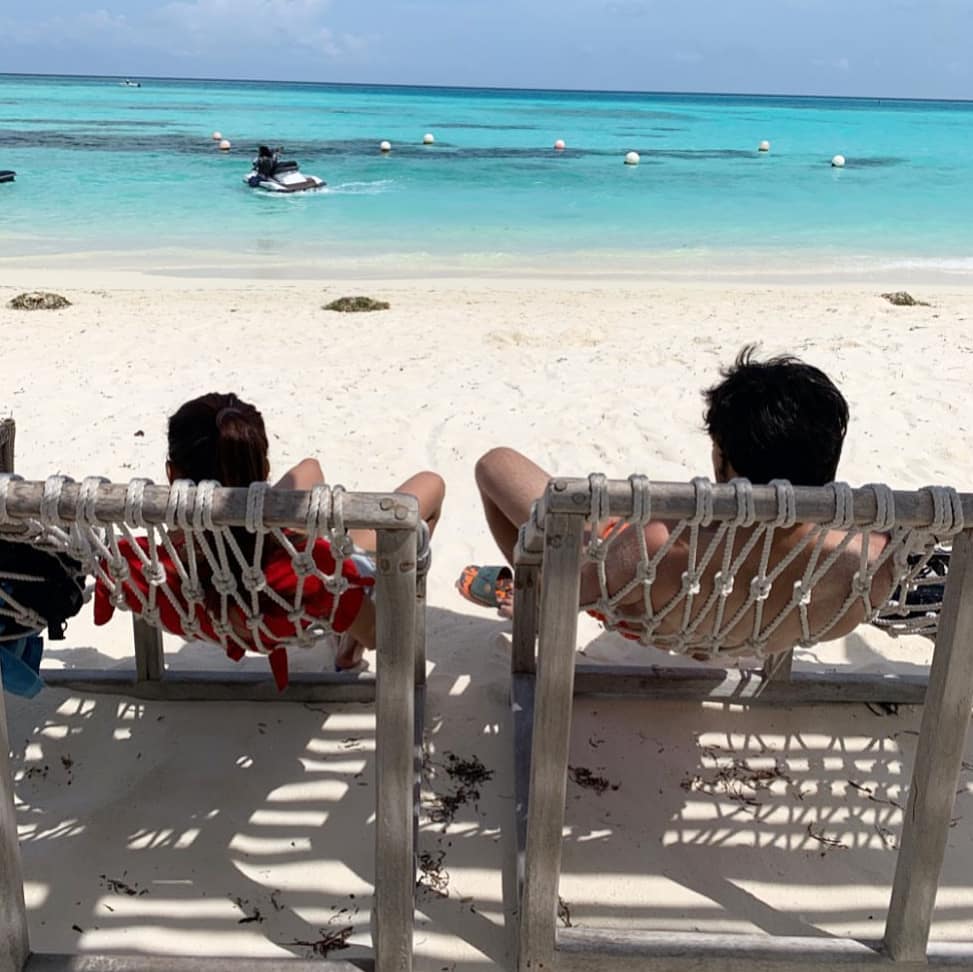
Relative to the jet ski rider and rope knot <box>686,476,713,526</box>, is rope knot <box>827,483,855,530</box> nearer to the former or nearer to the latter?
rope knot <box>686,476,713,526</box>

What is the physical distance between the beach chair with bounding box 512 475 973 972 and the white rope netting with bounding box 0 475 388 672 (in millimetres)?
343

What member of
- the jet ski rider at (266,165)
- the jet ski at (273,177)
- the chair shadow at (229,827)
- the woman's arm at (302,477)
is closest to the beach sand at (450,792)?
the chair shadow at (229,827)

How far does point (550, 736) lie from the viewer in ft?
4.81

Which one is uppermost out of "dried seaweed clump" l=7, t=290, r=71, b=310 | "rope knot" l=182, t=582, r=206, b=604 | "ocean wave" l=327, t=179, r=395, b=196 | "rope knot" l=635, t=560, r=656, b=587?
"rope knot" l=635, t=560, r=656, b=587

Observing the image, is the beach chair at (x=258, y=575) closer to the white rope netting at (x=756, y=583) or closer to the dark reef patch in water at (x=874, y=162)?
the white rope netting at (x=756, y=583)

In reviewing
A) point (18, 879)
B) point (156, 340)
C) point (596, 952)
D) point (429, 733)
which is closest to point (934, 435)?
point (429, 733)

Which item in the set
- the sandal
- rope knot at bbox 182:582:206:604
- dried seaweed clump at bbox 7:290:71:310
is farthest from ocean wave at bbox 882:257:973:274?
rope knot at bbox 182:582:206:604

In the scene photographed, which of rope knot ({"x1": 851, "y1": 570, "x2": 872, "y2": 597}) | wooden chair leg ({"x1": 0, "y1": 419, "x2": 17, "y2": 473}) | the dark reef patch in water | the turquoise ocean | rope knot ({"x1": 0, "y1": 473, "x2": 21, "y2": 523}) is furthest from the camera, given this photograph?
the dark reef patch in water

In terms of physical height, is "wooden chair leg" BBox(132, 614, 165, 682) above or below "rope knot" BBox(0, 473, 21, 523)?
below

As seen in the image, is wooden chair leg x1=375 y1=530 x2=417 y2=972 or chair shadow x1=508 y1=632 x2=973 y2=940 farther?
chair shadow x1=508 y1=632 x2=973 y2=940

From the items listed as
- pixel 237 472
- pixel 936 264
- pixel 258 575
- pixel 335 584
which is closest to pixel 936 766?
pixel 335 584

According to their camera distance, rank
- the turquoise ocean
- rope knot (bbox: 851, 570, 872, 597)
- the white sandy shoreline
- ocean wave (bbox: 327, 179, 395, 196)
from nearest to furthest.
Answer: rope knot (bbox: 851, 570, 872, 597) → the white sandy shoreline → the turquoise ocean → ocean wave (bbox: 327, 179, 395, 196)

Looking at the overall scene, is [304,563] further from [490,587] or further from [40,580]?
[490,587]

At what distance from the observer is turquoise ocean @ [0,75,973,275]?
461 inches
